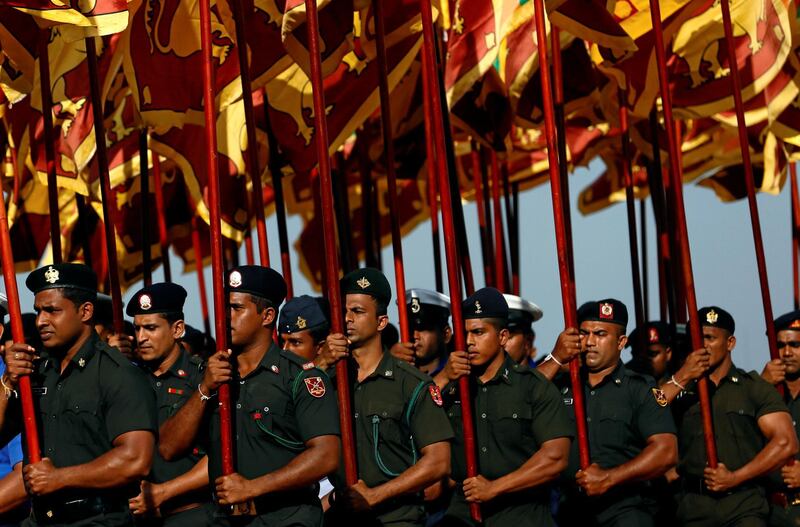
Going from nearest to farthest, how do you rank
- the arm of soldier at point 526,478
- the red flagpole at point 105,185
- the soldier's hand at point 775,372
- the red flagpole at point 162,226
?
1. the arm of soldier at point 526,478
2. the red flagpole at point 105,185
3. the soldier's hand at point 775,372
4. the red flagpole at point 162,226

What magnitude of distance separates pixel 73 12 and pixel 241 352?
7.41ft

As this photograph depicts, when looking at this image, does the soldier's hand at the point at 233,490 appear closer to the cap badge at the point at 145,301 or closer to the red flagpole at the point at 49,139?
the cap badge at the point at 145,301

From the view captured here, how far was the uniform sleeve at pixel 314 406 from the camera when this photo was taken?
5910 millimetres

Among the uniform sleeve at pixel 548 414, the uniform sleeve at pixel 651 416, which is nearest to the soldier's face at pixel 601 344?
the uniform sleeve at pixel 651 416

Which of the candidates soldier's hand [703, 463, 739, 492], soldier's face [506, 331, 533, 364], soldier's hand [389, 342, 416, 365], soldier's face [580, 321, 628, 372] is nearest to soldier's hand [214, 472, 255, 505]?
soldier's hand [389, 342, 416, 365]

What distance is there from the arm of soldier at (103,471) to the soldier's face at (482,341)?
2.13 m

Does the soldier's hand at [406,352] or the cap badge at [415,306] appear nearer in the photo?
the soldier's hand at [406,352]

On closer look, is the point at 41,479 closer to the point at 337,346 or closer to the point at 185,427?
the point at 185,427

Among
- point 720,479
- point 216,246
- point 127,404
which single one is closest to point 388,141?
point 720,479

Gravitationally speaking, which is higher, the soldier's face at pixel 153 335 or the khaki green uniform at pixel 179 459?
the soldier's face at pixel 153 335

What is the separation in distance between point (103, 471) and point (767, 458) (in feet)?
12.3

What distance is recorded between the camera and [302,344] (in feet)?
26.6

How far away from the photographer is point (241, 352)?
619cm

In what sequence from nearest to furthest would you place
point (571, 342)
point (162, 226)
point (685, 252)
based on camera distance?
point (571, 342)
point (685, 252)
point (162, 226)
